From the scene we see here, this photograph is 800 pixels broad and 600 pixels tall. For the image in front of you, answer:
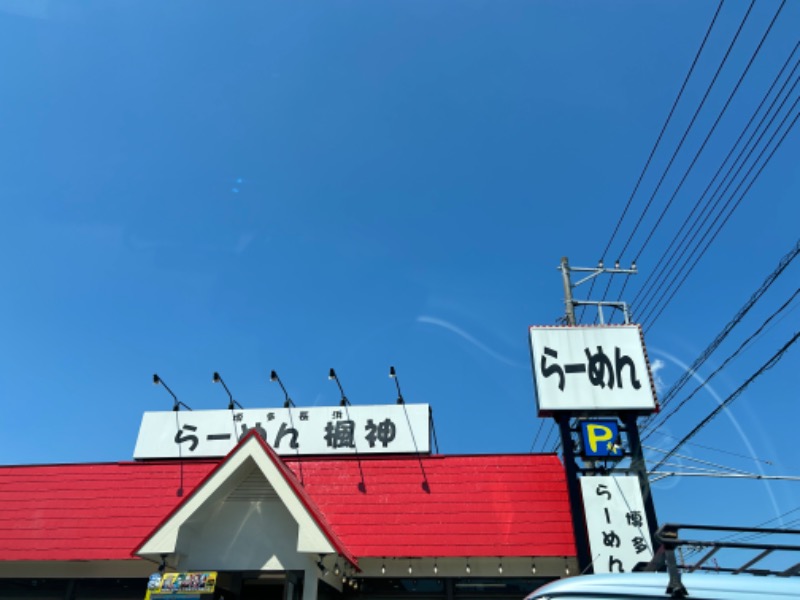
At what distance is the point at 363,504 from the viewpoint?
12836 millimetres

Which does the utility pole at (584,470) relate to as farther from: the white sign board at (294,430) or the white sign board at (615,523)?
the white sign board at (294,430)

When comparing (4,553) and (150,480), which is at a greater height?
(150,480)

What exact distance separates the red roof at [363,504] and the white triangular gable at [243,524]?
1427mm

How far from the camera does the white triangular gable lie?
422 inches

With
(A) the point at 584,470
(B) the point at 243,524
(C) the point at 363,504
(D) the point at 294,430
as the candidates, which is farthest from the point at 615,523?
(D) the point at 294,430

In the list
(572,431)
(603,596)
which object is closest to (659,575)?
(603,596)

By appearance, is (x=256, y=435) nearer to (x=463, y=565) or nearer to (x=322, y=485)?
(x=322, y=485)

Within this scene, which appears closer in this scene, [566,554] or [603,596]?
[603,596]

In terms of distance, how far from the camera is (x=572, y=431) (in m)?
13.6

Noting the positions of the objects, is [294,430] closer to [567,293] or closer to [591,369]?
[591,369]

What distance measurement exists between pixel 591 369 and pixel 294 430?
27.5 feet

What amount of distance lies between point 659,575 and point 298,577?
9549mm

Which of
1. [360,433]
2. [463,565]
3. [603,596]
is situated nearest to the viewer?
[603,596]

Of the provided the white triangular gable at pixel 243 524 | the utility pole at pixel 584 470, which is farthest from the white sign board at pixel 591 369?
the white triangular gable at pixel 243 524
